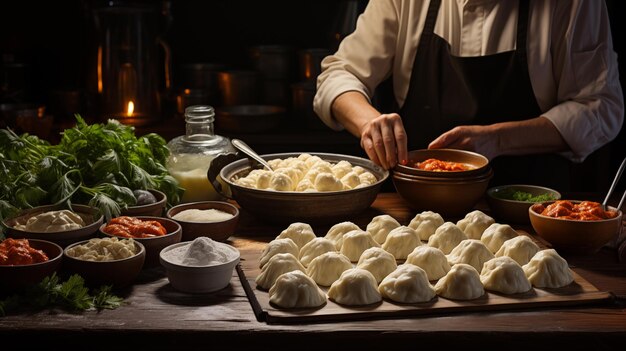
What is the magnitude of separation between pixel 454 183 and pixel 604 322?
0.76 meters

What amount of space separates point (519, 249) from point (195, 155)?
110cm

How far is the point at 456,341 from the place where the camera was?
1812 millimetres

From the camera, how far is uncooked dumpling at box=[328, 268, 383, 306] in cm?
191

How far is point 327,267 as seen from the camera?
2.05 m

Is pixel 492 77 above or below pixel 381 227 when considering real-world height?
above

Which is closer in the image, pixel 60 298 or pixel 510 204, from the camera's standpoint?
pixel 60 298

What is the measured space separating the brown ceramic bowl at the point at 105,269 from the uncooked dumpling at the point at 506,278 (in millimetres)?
849

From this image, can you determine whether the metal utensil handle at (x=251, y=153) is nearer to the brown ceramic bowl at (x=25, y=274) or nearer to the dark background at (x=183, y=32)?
the brown ceramic bowl at (x=25, y=274)

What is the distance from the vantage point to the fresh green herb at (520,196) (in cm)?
259

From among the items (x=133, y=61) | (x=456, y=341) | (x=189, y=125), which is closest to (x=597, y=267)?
(x=456, y=341)

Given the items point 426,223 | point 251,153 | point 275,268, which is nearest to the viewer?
point 275,268

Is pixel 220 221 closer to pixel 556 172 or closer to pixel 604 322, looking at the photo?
pixel 604 322

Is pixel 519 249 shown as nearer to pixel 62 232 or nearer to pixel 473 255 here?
pixel 473 255

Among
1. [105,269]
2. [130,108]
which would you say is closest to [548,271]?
[105,269]
